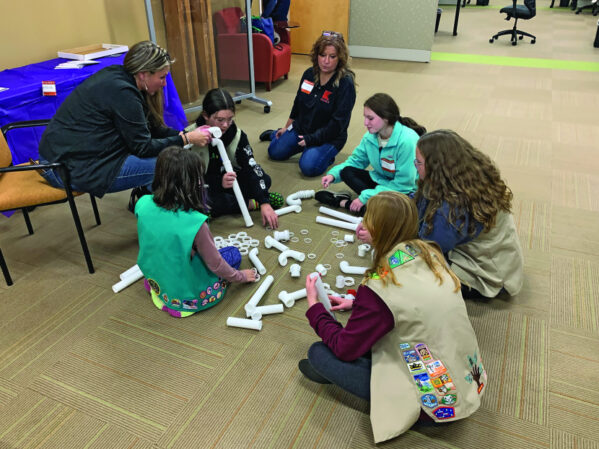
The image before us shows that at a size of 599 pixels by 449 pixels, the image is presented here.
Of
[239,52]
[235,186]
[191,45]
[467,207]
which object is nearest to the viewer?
[467,207]

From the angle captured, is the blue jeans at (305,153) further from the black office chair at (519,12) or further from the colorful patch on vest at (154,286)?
the black office chair at (519,12)

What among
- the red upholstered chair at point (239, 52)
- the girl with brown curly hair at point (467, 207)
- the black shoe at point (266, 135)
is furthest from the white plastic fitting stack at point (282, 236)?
the red upholstered chair at point (239, 52)

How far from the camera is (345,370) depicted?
1661 millimetres

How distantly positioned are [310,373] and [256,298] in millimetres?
538

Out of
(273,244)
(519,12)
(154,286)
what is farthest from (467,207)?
(519,12)

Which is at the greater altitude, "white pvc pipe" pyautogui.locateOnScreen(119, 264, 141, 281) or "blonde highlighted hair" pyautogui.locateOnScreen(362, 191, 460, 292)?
"blonde highlighted hair" pyautogui.locateOnScreen(362, 191, 460, 292)

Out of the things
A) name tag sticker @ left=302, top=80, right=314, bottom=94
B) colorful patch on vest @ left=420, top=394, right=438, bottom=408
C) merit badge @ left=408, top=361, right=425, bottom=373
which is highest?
name tag sticker @ left=302, top=80, right=314, bottom=94

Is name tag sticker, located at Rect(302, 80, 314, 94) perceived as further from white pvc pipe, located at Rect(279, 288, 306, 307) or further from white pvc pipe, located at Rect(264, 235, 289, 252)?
white pvc pipe, located at Rect(279, 288, 306, 307)

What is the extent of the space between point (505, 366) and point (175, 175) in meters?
1.60

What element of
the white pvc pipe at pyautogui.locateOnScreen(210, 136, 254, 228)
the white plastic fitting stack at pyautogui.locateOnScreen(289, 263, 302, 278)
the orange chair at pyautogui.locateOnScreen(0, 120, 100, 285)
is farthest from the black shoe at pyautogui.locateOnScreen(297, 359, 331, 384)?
the orange chair at pyautogui.locateOnScreen(0, 120, 100, 285)

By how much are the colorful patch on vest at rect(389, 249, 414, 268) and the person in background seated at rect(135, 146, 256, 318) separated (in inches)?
33.8

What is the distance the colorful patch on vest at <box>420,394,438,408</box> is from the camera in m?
1.50

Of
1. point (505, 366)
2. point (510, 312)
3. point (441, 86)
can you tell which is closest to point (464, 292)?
point (510, 312)

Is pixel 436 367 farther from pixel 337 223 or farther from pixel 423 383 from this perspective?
pixel 337 223
